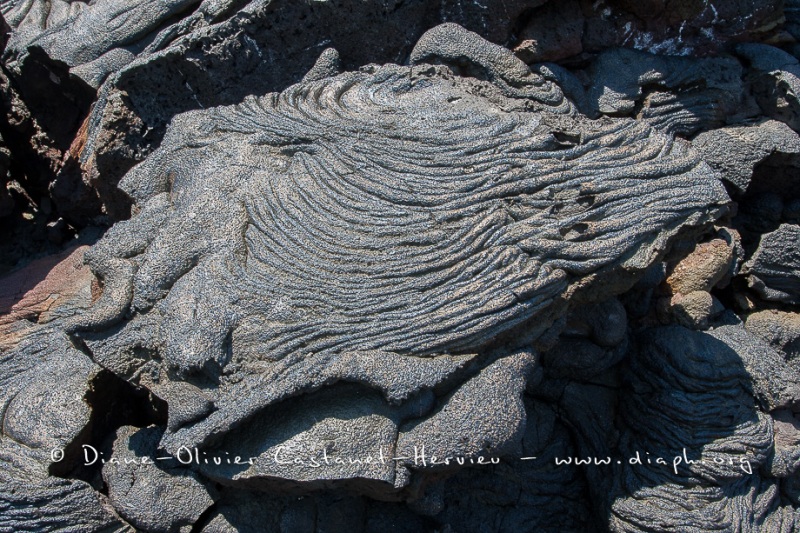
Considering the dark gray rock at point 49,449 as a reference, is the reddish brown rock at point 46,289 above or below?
above

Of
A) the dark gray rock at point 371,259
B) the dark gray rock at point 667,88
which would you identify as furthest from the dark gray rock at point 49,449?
the dark gray rock at point 667,88

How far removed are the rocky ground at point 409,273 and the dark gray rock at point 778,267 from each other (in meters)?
0.01

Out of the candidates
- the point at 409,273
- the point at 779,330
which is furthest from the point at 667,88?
the point at 409,273

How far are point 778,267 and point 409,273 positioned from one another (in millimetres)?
2046

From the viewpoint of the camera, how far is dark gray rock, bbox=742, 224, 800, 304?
3223mm

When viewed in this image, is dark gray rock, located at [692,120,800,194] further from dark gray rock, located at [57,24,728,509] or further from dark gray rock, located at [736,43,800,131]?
dark gray rock, located at [57,24,728,509]

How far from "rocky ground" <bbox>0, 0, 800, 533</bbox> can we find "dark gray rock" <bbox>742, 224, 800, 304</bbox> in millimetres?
11

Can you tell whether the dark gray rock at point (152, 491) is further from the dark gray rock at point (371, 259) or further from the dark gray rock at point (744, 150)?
the dark gray rock at point (744, 150)

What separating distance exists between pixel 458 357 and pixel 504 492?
924mm

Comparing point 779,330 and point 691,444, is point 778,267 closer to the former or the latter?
point 779,330

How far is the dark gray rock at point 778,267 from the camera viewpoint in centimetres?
322

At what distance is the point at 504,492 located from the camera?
2746 millimetres

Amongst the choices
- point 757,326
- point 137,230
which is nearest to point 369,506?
point 137,230

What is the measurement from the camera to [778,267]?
3.23 meters
